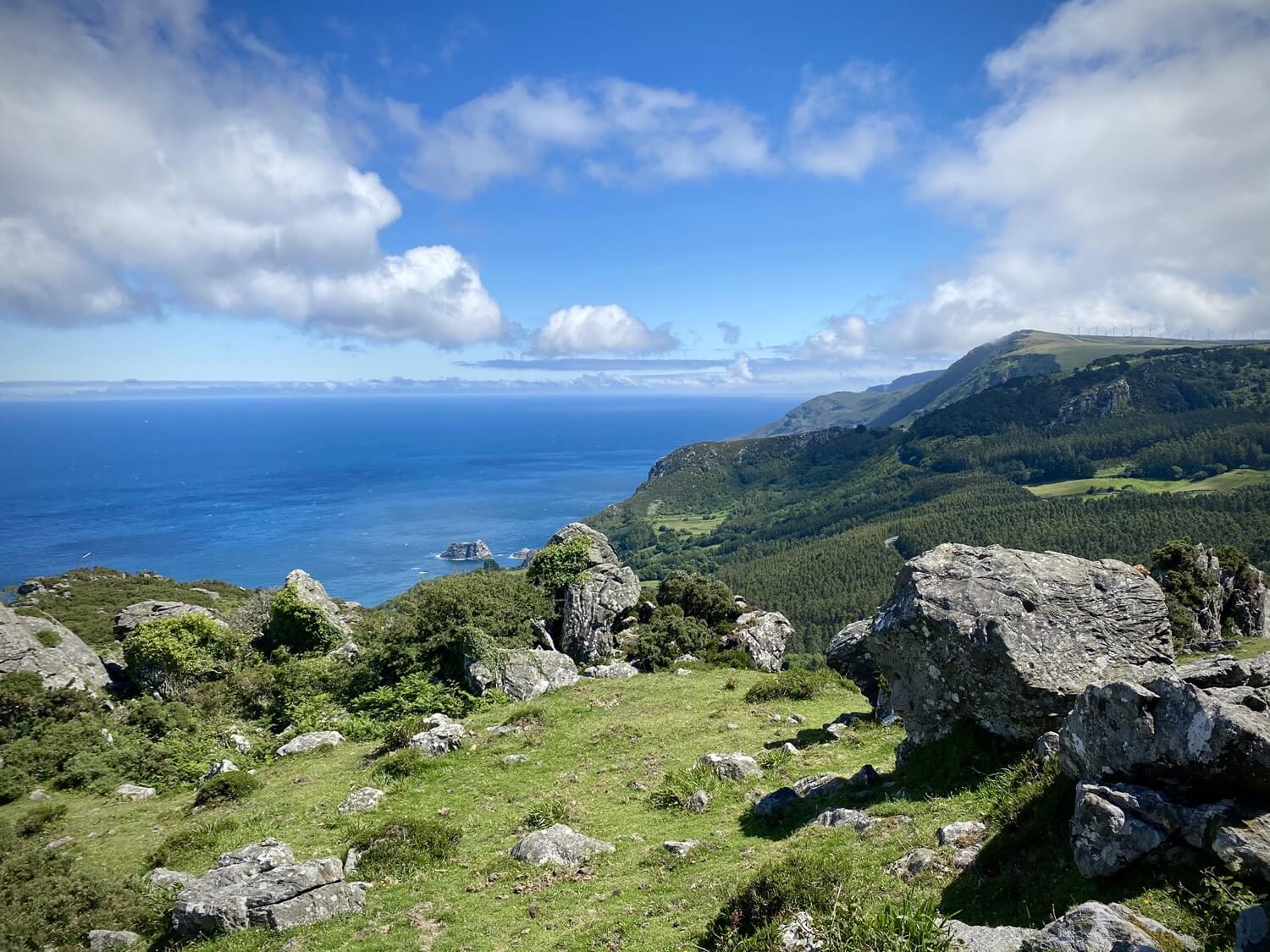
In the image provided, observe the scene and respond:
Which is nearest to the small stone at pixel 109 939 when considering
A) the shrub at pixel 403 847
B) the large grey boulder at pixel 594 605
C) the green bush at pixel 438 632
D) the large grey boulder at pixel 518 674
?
the shrub at pixel 403 847

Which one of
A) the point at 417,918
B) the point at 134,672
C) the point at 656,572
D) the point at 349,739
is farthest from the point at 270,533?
the point at 417,918

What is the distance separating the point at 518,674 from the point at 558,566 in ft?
42.4

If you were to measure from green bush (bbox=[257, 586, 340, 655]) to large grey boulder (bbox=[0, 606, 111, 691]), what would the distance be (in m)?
8.76

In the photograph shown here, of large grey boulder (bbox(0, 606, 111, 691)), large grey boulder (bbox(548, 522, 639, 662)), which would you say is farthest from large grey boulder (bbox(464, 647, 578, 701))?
large grey boulder (bbox(0, 606, 111, 691))

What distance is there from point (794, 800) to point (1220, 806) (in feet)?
29.1

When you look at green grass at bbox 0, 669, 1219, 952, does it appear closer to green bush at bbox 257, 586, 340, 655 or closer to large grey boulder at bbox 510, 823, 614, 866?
large grey boulder at bbox 510, 823, 614, 866

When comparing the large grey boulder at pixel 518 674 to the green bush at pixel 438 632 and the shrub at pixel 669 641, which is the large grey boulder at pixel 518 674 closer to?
the green bush at pixel 438 632

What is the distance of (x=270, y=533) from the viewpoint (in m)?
182

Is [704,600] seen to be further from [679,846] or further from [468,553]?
[468,553]

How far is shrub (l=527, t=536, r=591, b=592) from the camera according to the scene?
43.1 meters

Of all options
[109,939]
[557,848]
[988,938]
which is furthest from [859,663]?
[109,939]

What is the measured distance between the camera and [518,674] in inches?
1230

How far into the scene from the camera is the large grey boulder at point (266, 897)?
12.2 m

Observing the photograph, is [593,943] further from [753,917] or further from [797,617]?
[797,617]
